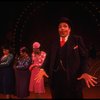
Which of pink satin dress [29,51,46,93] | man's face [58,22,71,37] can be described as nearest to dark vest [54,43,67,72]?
man's face [58,22,71,37]

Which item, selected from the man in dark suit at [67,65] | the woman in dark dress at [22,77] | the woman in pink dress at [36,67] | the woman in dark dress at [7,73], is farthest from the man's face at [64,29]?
the woman in dark dress at [7,73]

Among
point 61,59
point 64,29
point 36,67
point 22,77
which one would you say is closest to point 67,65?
point 61,59

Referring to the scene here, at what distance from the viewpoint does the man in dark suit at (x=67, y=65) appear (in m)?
4.35

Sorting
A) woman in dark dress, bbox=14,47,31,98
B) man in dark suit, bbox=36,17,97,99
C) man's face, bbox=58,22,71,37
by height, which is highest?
man's face, bbox=58,22,71,37

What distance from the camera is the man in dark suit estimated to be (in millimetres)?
4348

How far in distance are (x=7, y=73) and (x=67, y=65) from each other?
3145 millimetres

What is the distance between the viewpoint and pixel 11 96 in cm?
771

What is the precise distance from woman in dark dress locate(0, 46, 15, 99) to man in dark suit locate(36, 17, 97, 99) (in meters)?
2.87

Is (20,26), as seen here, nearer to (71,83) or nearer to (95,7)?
(95,7)

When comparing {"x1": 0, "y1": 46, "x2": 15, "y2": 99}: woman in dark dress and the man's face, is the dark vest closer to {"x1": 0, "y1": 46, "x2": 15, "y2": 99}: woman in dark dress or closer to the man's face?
the man's face

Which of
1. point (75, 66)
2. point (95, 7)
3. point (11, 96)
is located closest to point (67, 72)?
point (75, 66)

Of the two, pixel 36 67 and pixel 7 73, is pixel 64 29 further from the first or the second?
pixel 7 73

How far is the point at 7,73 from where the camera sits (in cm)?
732

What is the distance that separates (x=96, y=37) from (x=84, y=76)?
5510 mm
